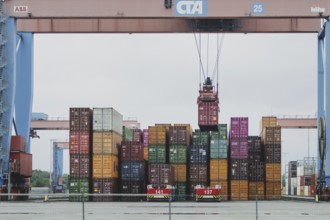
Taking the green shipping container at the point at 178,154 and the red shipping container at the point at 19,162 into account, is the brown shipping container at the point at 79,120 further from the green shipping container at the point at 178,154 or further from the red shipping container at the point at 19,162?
the green shipping container at the point at 178,154

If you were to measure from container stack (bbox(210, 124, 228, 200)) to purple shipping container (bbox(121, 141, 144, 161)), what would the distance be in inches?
215

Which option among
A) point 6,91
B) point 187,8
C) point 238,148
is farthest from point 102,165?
point 187,8

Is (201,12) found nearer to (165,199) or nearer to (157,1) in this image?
(157,1)

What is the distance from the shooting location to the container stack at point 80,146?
48.2 meters

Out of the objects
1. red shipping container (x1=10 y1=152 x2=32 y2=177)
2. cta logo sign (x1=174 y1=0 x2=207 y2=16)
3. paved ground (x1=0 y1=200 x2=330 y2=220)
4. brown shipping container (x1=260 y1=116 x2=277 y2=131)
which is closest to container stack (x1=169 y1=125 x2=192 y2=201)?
brown shipping container (x1=260 y1=116 x2=277 y2=131)

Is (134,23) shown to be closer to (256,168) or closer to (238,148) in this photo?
(238,148)

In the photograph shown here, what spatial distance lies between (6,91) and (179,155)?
1394 cm

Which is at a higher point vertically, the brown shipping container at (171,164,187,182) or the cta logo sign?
the cta logo sign

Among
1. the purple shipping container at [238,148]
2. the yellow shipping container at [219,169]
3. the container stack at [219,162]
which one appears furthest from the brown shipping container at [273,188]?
the yellow shipping container at [219,169]

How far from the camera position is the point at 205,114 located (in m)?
51.7

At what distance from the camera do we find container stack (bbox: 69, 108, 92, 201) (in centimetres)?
4816

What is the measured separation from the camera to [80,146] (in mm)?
48469

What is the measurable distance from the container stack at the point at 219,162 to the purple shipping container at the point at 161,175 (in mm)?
4338

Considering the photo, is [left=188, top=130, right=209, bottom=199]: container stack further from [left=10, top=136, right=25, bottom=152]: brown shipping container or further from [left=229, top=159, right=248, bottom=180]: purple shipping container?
[left=10, top=136, right=25, bottom=152]: brown shipping container
